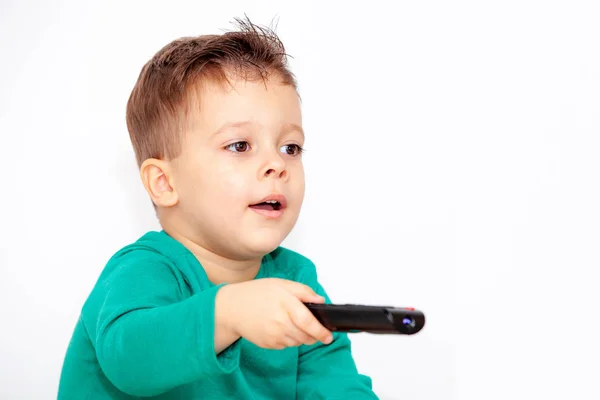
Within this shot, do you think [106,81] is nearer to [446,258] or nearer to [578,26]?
[446,258]

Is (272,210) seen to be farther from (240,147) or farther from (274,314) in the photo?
(274,314)

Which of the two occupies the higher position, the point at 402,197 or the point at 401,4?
the point at 401,4

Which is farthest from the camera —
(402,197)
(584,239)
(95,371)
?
(402,197)

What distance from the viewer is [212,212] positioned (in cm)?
124

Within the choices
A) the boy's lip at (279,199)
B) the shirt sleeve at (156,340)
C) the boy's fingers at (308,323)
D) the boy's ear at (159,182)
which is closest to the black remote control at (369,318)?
the boy's fingers at (308,323)

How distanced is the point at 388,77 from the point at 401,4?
181 millimetres

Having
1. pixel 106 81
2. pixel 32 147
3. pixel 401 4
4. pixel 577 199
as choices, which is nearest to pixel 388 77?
pixel 401 4

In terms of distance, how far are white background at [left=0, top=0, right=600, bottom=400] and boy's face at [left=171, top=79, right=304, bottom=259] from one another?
70 centimetres

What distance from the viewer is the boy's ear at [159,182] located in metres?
1.29

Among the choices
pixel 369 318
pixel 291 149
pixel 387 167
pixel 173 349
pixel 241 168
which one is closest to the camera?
pixel 369 318

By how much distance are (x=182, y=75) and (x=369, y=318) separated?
0.59m

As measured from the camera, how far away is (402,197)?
1.96m

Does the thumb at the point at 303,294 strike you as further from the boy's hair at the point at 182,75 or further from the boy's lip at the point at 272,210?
the boy's hair at the point at 182,75

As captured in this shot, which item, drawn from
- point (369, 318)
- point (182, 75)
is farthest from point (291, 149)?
point (369, 318)
